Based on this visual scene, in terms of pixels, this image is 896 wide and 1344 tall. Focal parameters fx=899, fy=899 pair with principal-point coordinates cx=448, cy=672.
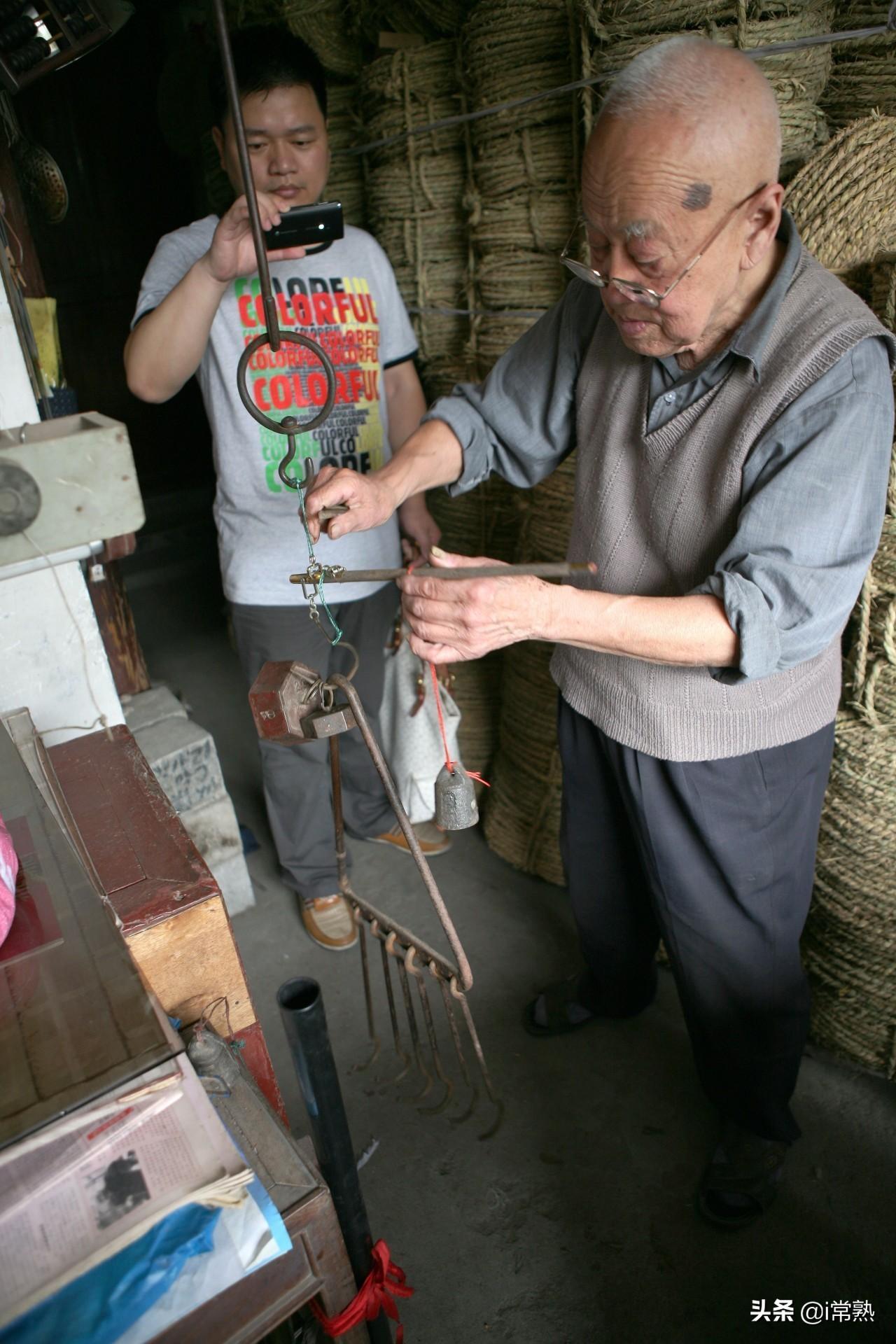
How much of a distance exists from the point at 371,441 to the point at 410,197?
83 centimetres

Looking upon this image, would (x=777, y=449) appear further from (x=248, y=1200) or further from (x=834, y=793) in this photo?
(x=248, y=1200)

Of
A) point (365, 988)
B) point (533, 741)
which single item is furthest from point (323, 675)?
point (365, 988)

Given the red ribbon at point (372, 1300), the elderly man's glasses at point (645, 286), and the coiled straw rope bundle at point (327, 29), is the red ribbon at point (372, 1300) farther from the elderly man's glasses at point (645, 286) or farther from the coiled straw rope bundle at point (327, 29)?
the coiled straw rope bundle at point (327, 29)

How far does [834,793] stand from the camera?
1.91 m

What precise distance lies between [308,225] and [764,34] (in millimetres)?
920

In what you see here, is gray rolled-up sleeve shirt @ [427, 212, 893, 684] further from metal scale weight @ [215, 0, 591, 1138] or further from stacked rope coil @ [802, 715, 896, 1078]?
stacked rope coil @ [802, 715, 896, 1078]

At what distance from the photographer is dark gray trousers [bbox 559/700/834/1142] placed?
1556mm

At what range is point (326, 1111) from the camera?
1206 millimetres

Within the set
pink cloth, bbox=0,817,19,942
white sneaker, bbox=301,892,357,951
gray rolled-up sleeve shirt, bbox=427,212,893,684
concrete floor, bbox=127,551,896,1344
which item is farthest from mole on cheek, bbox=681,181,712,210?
white sneaker, bbox=301,892,357,951

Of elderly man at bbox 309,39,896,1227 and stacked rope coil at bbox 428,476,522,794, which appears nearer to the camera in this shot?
elderly man at bbox 309,39,896,1227

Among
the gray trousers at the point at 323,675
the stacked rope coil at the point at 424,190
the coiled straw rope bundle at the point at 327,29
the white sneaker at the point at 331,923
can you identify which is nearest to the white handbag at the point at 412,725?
the gray trousers at the point at 323,675

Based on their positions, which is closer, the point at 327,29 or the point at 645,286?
the point at 645,286

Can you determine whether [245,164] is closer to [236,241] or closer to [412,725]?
[236,241]

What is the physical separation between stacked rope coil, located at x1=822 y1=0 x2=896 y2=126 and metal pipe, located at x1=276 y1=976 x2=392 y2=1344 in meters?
1.82
